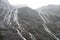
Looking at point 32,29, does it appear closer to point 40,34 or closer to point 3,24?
point 40,34

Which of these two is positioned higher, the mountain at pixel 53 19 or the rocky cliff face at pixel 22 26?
the mountain at pixel 53 19

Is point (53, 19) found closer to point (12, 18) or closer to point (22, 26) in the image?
point (22, 26)

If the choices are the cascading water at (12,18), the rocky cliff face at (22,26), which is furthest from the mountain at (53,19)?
the cascading water at (12,18)

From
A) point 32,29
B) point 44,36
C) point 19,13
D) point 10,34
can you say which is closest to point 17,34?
point 10,34

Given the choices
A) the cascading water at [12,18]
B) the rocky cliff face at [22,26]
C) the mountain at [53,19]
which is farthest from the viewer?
the mountain at [53,19]

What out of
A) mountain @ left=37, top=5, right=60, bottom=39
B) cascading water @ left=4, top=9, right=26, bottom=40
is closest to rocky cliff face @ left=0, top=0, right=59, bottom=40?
cascading water @ left=4, top=9, right=26, bottom=40

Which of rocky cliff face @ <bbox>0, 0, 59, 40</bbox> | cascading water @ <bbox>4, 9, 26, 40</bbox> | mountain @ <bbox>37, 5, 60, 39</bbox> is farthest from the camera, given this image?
mountain @ <bbox>37, 5, 60, 39</bbox>

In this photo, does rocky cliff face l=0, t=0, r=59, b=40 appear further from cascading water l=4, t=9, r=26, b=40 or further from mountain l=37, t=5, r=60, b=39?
mountain l=37, t=5, r=60, b=39

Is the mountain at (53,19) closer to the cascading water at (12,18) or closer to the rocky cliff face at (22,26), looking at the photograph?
the rocky cliff face at (22,26)

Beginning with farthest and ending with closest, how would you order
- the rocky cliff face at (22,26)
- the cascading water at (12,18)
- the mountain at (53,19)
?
the mountain at (53,19) → the cascading water at (12,18) → the rocky cliff face at (22,26)
